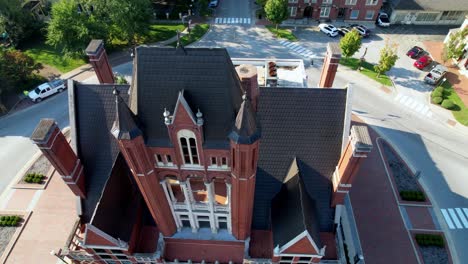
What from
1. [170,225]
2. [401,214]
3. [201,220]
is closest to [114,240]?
[170,225]

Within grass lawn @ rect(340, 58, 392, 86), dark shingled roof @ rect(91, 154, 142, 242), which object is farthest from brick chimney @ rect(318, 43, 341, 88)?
grass lawn @ rect(340, 58, 392, 86)

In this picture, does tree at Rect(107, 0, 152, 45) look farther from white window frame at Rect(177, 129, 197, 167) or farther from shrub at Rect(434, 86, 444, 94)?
shrub at Rect(434, 86, 444, 94)

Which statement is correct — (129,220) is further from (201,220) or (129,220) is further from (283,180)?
(283,180)

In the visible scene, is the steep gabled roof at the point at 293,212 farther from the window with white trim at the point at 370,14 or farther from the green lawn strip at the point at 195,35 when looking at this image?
the window with white trim at the point at 370,14

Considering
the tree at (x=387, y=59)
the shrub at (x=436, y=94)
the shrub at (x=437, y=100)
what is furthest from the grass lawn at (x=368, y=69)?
the shrub at (x=437, y=100)

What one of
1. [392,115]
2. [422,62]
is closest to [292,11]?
[422,62]
